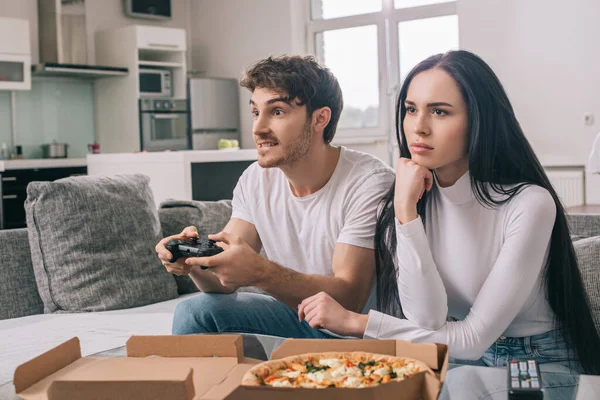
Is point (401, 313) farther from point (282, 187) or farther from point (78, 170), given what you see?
point (78, 170)

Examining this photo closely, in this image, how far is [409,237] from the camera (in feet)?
4.78

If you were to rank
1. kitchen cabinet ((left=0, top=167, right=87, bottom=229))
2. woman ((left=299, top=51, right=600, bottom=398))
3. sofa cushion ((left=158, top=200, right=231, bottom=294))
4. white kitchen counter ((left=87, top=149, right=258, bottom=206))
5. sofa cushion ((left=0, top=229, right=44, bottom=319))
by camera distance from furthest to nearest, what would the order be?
1. kitchen cabinet ((left=0, top=167, right=87, bottom=229))
2. white kitchen counter ((left=87, top=149, right=258, bottom=206))
3. sofa cushion ((left=158, top=200, right=231, bottom=294))
4. sofa cushion ((left=0, top=229, right=44, bottom=319))
5. woman ((left=299, top=51, right=600, bottom=398))

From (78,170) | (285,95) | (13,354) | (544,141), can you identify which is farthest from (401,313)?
(78,170)

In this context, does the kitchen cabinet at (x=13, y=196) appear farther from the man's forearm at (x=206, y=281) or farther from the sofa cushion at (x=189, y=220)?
the man's forearm at (x=206, y=281)

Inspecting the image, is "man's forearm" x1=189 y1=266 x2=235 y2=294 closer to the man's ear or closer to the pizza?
the man's ear

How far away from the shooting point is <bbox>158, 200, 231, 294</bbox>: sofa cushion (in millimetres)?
2877

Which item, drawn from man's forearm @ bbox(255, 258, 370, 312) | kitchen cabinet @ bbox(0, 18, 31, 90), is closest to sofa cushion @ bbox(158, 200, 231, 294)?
man's forearm @ bbox(255, 258, 370, 312)

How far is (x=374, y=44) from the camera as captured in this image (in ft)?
23.3

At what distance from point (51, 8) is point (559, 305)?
6.22 meters

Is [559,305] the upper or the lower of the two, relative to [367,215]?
lower

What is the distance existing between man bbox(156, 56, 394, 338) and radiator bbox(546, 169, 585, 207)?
3.90 meters

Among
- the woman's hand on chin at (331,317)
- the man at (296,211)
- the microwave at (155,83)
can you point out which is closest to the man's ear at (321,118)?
the man at (296,211)

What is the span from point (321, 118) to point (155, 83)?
17.7 feet

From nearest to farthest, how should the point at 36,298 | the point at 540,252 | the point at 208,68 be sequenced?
1. the point at 540,252
2. the point at 36,298
3. the point at 208,68
